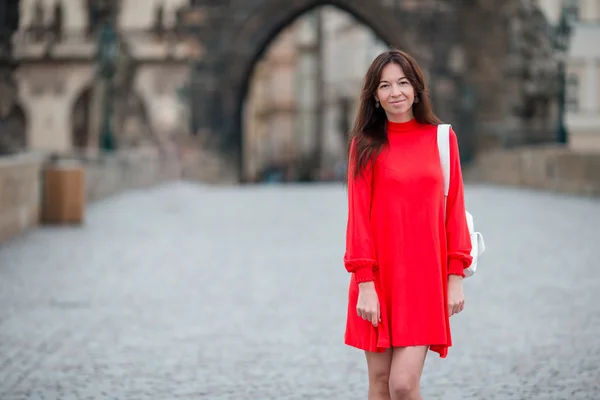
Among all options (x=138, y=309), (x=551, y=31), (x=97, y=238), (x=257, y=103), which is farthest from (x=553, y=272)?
(x=257, y=103)

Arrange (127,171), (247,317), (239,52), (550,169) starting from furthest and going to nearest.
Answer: (239,52) < (127,171) < (550,169) < (247,317)

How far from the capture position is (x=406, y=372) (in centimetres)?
322

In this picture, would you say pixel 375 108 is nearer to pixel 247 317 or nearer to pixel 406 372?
pixel 406 372

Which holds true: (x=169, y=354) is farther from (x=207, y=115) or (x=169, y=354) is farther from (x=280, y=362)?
(x=207, y=115)

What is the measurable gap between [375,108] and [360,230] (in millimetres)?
431

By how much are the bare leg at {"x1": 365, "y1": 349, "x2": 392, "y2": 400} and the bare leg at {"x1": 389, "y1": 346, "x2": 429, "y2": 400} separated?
57 mm

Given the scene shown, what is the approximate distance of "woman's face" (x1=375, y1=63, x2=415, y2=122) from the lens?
11.2ft

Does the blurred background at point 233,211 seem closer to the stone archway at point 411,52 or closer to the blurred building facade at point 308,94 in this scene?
the stone archway at point 411,52

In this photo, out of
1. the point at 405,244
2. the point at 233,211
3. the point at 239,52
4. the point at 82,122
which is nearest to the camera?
the point at 405,244

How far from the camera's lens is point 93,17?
44.0 meters

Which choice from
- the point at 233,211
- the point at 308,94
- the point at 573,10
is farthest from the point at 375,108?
the point at 308,94

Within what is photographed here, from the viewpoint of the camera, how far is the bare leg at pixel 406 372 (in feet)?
10.5

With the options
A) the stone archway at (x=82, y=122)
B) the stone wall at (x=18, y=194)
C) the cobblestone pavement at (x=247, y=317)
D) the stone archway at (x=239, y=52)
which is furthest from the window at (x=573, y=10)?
the stone archway at (x=82, y=122)

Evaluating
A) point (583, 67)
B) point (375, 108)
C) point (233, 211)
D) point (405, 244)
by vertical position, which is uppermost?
point (583, 67)
